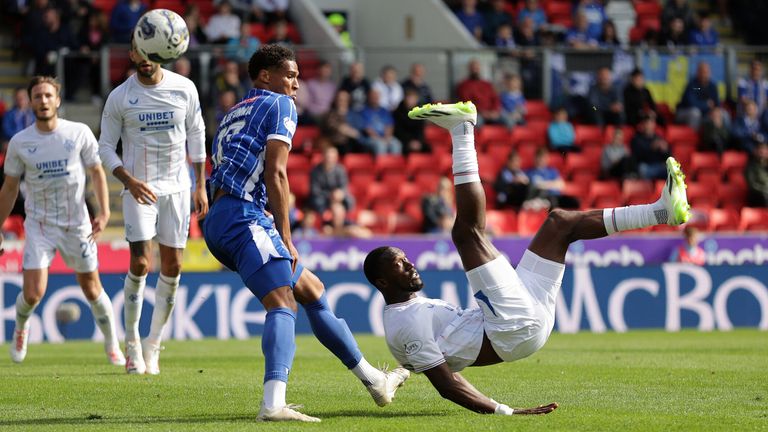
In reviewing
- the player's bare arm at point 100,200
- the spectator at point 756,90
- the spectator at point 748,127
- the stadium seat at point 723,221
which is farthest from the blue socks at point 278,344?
the spectator at point 756,90

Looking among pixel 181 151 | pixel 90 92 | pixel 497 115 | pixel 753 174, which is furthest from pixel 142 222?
pixel 753 174

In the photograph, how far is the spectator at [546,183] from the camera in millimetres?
21438

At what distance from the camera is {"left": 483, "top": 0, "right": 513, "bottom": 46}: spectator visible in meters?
25.3

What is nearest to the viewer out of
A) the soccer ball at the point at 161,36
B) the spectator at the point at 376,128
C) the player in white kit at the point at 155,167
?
the soccer ball at the point at 161,36

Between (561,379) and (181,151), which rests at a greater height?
(181,151)

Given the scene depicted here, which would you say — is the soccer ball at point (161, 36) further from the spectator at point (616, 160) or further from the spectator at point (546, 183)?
the spectator at point (616, 160)

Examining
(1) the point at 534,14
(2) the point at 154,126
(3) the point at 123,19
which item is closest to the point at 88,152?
(2) the point at 154,126

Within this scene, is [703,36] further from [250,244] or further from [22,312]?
[250,244]

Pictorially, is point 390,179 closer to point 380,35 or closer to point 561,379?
point 380,35

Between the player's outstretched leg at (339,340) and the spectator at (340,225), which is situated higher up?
the player's outstretched leg at (339,340)

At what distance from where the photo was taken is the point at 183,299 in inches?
687

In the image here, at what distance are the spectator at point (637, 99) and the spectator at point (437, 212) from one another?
5.02m

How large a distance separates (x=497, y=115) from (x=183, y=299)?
327 inches

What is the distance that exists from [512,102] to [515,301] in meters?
16.1
